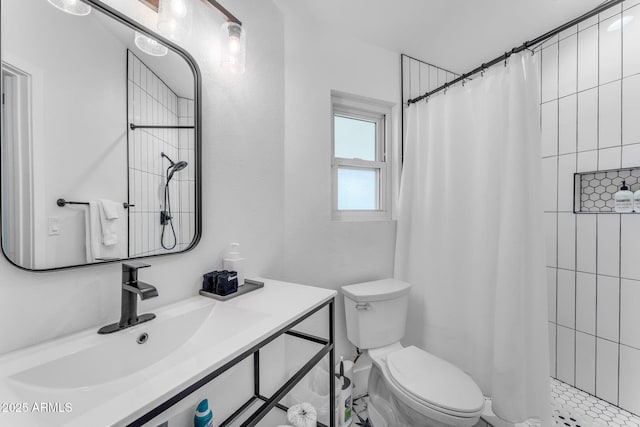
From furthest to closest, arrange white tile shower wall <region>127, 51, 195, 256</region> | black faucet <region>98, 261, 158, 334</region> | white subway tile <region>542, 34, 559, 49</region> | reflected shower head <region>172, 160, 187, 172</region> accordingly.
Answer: white subway tile <region>542, 34, 559, 49</region>
reflected shower head <region>172, 160, 187, 172</region>
white tile shower wall <region>127, 51, 195, 256</region>
black faucet <region>98, 261, 158, 334</region>

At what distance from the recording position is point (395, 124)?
6.39 ft

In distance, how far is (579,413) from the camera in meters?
1.49

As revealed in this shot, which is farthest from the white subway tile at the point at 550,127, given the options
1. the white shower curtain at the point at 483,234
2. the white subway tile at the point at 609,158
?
the white shower curtain at the point at 483,234

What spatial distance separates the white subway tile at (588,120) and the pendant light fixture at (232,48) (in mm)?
2008

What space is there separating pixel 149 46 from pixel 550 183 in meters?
2.33

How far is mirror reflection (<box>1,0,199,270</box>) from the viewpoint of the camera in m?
0.62

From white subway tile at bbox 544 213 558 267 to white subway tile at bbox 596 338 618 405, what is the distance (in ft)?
1.60

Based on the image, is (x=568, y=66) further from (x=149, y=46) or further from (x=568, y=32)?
(x=149, y=46)

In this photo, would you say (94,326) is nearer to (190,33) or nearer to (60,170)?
(60,170)

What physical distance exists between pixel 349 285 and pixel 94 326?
1.23 meters

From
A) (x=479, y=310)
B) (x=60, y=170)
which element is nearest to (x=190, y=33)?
(x=60, y=170)

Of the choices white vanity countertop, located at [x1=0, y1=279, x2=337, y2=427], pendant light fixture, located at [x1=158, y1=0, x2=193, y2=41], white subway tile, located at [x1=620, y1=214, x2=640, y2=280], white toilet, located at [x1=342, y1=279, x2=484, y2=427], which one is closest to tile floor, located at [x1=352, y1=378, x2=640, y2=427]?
white toilet, located at [x1=342, y1=279, x2=484, y2=427]

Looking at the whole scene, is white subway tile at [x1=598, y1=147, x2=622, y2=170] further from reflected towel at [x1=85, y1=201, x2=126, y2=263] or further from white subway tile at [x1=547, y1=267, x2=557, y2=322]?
reflected towel at [x1=85, y1=201, x2=126, y2=263]

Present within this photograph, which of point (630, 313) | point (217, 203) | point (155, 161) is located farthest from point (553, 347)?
point (155, 161)
